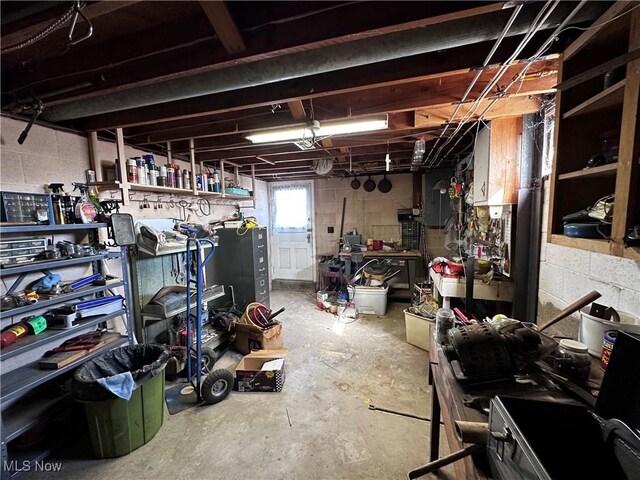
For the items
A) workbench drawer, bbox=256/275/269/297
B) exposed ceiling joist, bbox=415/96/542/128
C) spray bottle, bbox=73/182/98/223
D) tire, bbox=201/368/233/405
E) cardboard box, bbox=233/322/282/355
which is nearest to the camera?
spray bottle, bbox=73/182/98/223

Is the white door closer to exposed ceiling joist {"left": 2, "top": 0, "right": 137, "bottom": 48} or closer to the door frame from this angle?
the door frame

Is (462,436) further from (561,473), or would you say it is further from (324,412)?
(324,412)

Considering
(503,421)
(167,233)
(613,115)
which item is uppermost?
(613,115)

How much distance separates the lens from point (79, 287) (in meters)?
1.89

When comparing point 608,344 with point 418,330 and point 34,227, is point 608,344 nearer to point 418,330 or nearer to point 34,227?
point 418,330

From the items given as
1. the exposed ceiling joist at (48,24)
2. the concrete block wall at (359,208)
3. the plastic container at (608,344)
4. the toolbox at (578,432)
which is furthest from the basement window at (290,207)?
the toolbox at (578,432)

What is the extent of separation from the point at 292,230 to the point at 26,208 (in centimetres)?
410

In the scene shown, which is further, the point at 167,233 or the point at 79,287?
the point at 167,233

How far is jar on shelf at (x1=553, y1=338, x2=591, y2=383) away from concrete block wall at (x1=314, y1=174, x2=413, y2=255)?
3908 mm

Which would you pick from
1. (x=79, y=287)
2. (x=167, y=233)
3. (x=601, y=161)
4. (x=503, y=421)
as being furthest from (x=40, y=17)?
(x=601, y=161)

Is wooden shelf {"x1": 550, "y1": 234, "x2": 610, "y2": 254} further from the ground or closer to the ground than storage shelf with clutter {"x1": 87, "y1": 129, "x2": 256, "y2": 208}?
closer to the ground

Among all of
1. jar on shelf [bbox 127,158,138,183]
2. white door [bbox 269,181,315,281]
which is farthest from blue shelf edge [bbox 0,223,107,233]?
white door [bbox 269,181,315,281]

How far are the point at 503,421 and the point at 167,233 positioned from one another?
2882 mm

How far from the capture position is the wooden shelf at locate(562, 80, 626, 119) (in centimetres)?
89
